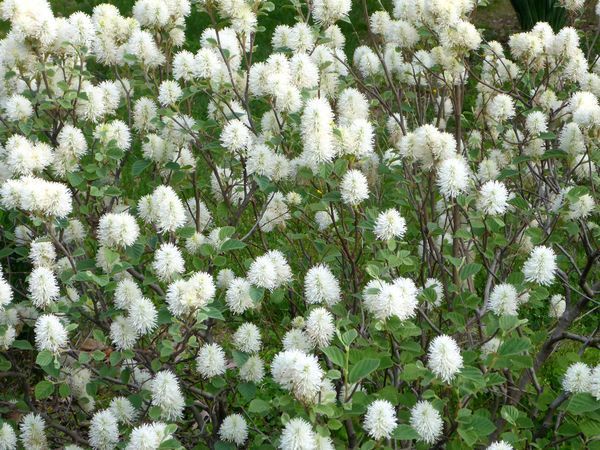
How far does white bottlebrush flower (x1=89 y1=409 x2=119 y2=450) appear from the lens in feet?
8.57

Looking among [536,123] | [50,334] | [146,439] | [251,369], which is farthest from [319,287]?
[536,123]

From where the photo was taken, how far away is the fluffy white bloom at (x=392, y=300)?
2.26 metres

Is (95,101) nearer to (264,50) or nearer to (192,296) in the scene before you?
(192,296)

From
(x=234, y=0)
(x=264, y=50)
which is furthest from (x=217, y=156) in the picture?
(x=264, y=50)

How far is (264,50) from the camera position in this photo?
7.70m

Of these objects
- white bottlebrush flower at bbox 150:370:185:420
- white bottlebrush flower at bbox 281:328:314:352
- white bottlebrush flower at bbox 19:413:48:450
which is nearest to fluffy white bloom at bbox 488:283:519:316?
white bottlebrush flower at bbox 281:328:314:352

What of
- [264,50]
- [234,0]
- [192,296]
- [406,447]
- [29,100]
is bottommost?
[406,447]

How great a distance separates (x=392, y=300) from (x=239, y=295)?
0.47 meters

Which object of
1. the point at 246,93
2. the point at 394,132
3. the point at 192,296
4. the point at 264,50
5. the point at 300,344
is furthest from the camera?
the point at 264,50

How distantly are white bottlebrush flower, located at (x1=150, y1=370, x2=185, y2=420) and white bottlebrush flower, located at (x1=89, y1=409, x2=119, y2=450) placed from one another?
0.19 m

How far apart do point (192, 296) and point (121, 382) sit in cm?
57

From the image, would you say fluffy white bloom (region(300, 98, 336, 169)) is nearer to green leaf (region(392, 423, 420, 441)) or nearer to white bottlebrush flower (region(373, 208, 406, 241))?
white bottlebrush flower (region(373, 208, 406, 241))

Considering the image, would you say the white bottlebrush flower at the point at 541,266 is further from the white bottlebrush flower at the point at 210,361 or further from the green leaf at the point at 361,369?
the white bottlebrush flower at the point at 210,361

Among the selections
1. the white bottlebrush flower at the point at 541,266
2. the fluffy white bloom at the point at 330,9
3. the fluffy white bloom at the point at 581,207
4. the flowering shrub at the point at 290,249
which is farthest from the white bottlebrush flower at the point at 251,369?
the fluffy white bloom at the point at 330,9
